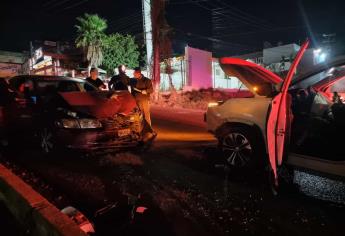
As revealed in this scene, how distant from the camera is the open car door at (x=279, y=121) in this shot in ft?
13.0

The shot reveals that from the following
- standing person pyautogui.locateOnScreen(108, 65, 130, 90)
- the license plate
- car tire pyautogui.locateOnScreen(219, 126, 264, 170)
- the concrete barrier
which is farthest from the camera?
standing person pyautogui.locateOnScreen(108, 65, 130, 90)

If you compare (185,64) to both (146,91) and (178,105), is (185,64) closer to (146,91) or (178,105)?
(178,105)

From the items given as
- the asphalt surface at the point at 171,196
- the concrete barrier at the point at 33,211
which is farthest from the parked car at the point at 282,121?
the concrete barrier at the point at 33,211

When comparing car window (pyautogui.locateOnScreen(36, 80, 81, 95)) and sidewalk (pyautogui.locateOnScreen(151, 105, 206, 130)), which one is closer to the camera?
car window (pyautogui.locateOnScreen(36, 80, 81, 95))

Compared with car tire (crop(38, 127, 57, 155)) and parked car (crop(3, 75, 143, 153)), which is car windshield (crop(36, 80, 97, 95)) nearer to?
parked car (crop(3, 75, 143, 153))

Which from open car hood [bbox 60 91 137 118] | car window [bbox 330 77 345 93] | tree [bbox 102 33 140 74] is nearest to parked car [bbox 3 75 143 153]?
open car hood [bbox 60 91 137 118]

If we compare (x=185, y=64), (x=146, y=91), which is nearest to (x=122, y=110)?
(x=146, y=91)

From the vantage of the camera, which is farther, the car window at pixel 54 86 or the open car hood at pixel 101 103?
the car window at pixel 54 86

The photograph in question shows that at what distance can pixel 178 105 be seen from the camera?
63.4 feet

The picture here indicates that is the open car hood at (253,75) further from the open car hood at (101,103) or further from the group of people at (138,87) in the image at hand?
the group of people at (138,87)

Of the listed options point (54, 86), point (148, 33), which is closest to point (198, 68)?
point (148, 33)

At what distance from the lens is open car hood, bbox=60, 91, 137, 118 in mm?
5925

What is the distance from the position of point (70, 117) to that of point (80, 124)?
0.24 metres

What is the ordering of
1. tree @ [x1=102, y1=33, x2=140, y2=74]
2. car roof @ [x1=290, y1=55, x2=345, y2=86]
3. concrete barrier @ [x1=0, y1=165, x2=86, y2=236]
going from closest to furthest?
concrete barrier @ [x1=0, y1=165, x2=86, y2=236]
car roof @ [x1=290, y1=55, x2=345, y2=86]
tree @ [x1=102, y1=33, x2=140, y2=74]
